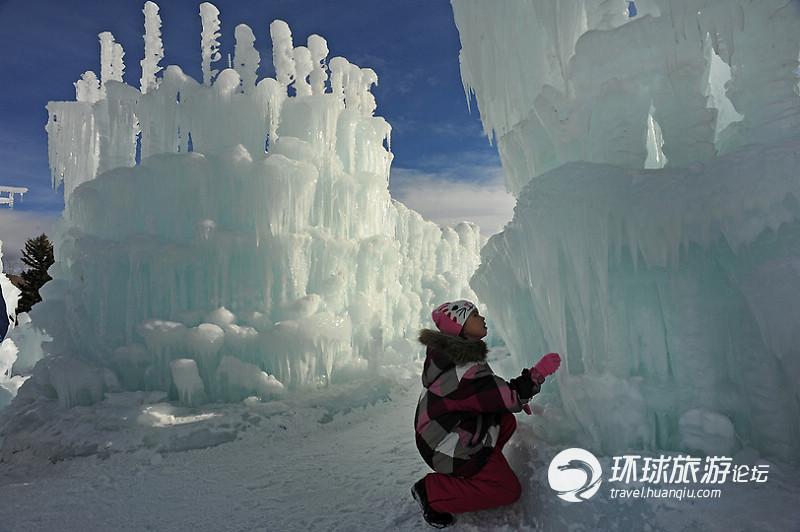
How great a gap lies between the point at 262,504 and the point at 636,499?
4.04 meters

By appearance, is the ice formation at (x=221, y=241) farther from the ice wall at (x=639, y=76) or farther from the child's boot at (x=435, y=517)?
the child's boot at (x=435, y=517)

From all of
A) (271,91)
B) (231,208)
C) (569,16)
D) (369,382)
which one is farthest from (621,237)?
(271,91)

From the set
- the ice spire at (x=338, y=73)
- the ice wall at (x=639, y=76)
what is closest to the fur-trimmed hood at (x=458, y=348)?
the ice wall at (x=639, y=76)

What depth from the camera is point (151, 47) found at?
12719mm

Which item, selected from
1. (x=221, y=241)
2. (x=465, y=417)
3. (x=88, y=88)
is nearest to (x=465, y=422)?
(x=465, y=417)

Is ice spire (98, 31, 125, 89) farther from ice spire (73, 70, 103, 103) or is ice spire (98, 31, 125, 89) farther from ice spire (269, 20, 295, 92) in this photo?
ice spire (269, 20, 295, 92)

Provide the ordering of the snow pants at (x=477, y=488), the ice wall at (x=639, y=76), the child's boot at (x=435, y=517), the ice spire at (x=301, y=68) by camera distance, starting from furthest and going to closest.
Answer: the ice spire at (x=301, y=68), the ice wall at (x=639, y=76), the child's boot at (x=435, y=517), the snow pants at (x=477, y=488)

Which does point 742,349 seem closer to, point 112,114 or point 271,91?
point 271,91

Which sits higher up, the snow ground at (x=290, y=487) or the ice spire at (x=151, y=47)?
the ice spire at (x=151, y=47)

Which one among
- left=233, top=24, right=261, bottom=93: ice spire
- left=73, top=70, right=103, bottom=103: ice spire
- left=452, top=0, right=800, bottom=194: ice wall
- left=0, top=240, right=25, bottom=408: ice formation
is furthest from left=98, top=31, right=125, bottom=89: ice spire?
left=452, top=0, right=800, bottom=194: ice wall

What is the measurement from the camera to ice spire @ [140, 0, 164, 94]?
12.7m

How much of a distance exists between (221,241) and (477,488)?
821cm

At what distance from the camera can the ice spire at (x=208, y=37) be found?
11.1m

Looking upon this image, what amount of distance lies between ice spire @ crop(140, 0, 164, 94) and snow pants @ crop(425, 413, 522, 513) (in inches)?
521
